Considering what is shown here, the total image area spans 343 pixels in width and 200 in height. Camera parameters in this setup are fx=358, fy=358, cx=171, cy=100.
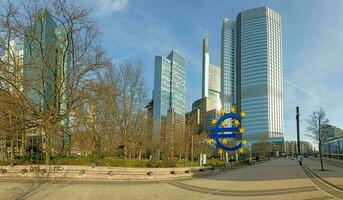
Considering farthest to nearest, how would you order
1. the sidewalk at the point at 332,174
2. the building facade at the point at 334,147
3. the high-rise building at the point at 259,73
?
1. the high-rise building at the point at 259,73
2. the building facade at the point at 334,147
3. the sidewalk at the point at 332,174

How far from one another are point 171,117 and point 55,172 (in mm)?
34354

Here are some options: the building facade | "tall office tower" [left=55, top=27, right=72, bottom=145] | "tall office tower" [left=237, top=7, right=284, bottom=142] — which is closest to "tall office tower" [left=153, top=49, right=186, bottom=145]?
the building facade

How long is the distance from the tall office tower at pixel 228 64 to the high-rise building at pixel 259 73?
264cm

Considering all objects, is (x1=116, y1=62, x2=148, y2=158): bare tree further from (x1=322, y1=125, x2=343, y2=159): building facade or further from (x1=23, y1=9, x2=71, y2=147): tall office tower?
(x1=322, y1=125, x2=343, y2=159): building facade

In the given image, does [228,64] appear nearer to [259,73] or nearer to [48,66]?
[259,73]

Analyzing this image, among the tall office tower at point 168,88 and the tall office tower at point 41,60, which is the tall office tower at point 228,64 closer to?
the tall office tower at point 168,88

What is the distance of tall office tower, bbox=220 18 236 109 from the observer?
185 metres

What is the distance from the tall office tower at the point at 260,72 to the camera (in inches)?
6329

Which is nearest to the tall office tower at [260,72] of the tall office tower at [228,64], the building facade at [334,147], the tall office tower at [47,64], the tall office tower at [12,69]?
the tall office tower at [228,64]

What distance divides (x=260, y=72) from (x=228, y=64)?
31.4 meters

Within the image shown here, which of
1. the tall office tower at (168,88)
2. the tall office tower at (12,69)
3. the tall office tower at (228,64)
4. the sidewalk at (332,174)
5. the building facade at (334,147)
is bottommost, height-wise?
the sidewalk at (332,174)

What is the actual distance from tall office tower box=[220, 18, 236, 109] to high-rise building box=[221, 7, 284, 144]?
264cm

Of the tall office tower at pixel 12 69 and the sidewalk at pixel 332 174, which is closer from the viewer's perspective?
the tall office tower at pixel 12 69

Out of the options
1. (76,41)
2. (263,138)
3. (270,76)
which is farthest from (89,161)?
(270,76)
